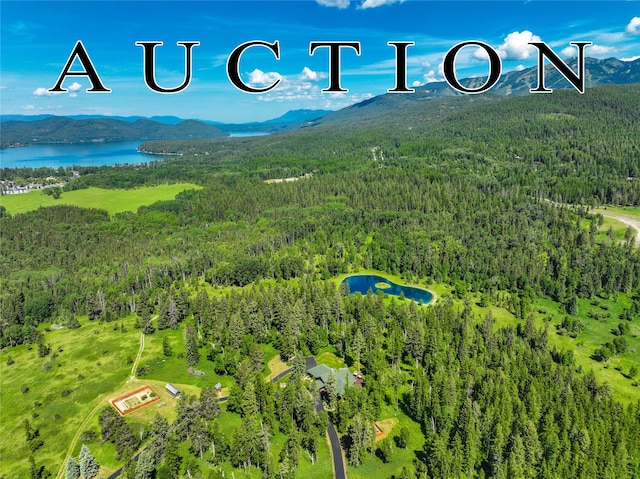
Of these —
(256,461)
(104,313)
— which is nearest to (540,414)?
(256,461)

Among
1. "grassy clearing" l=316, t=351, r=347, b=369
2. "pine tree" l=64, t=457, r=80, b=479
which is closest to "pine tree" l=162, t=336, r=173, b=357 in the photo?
"grassy clearing" l=316, t=351, r=347, b=369

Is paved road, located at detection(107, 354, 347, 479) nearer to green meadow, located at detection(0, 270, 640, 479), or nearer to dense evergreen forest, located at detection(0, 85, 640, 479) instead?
green meadow, located at detection(0, 270, 640, 479)

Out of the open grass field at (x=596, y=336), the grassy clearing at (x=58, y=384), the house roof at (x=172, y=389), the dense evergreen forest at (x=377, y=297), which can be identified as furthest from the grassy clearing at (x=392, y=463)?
the grassy clearing at (x=58, y=384)

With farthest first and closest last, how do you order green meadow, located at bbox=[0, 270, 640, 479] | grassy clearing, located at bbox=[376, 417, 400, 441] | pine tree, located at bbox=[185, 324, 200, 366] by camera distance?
pine tree, located at bbox=[185, 324, 200, 366] < grassy clearing, located at bbox=[376, 417, 400, 441] < green meadow, located at bbox=[0, 270, 640, 479]

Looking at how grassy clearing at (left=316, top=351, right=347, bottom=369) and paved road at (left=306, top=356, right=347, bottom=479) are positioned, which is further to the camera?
grassy clearing at (left=316, top=351, right=347, bottom=369)

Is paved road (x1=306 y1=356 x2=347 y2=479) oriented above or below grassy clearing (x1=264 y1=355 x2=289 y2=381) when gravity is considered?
below

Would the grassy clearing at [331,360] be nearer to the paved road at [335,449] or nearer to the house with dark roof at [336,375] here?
the house with dark roof at [336,375]
